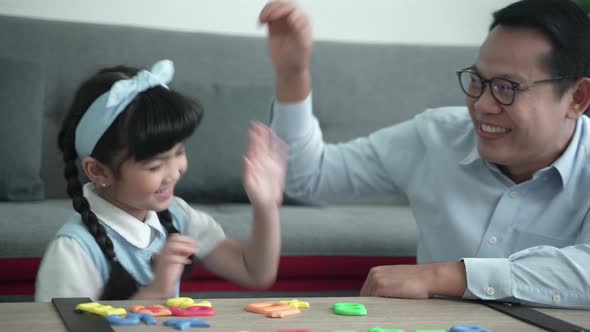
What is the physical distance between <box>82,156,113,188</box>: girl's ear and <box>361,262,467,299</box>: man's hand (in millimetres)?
516

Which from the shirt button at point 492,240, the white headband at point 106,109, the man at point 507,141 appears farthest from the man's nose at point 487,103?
the white headband at point 106,109

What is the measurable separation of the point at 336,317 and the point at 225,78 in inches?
79.2

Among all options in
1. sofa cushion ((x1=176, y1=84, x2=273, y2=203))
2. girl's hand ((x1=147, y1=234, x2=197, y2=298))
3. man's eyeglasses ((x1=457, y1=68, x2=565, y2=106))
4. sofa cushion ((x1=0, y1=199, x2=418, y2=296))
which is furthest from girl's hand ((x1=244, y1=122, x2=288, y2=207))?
sofa cushion ((x1=176, y1=84, x2=273, y2=203))

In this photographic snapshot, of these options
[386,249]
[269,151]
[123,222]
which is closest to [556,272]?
[269,151]

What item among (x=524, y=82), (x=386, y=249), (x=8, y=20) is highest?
(x=8, y=20)

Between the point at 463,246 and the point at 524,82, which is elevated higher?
the point at 524,82

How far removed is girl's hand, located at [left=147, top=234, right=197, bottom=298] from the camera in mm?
1433

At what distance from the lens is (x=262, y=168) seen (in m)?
1.48

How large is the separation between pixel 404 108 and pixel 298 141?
1.51 metres

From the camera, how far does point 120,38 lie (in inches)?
118

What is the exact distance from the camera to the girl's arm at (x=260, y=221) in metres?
1.47

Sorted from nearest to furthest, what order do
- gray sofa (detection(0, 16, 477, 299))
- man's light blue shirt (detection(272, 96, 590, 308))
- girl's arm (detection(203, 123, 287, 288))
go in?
1. girl's arm (detection(203, 123, 287, 288))
2. man's light blue shirt (detection(272, 96, 590, 308))
3. gray sofa (detection(0, 16, 477, 299))

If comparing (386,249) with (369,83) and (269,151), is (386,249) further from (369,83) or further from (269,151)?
(269,151)

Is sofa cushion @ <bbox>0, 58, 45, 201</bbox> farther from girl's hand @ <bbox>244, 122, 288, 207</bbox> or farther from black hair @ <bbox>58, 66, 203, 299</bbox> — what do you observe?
girl's hand @ <bbox>244, 122, 288, 207</bbox>
